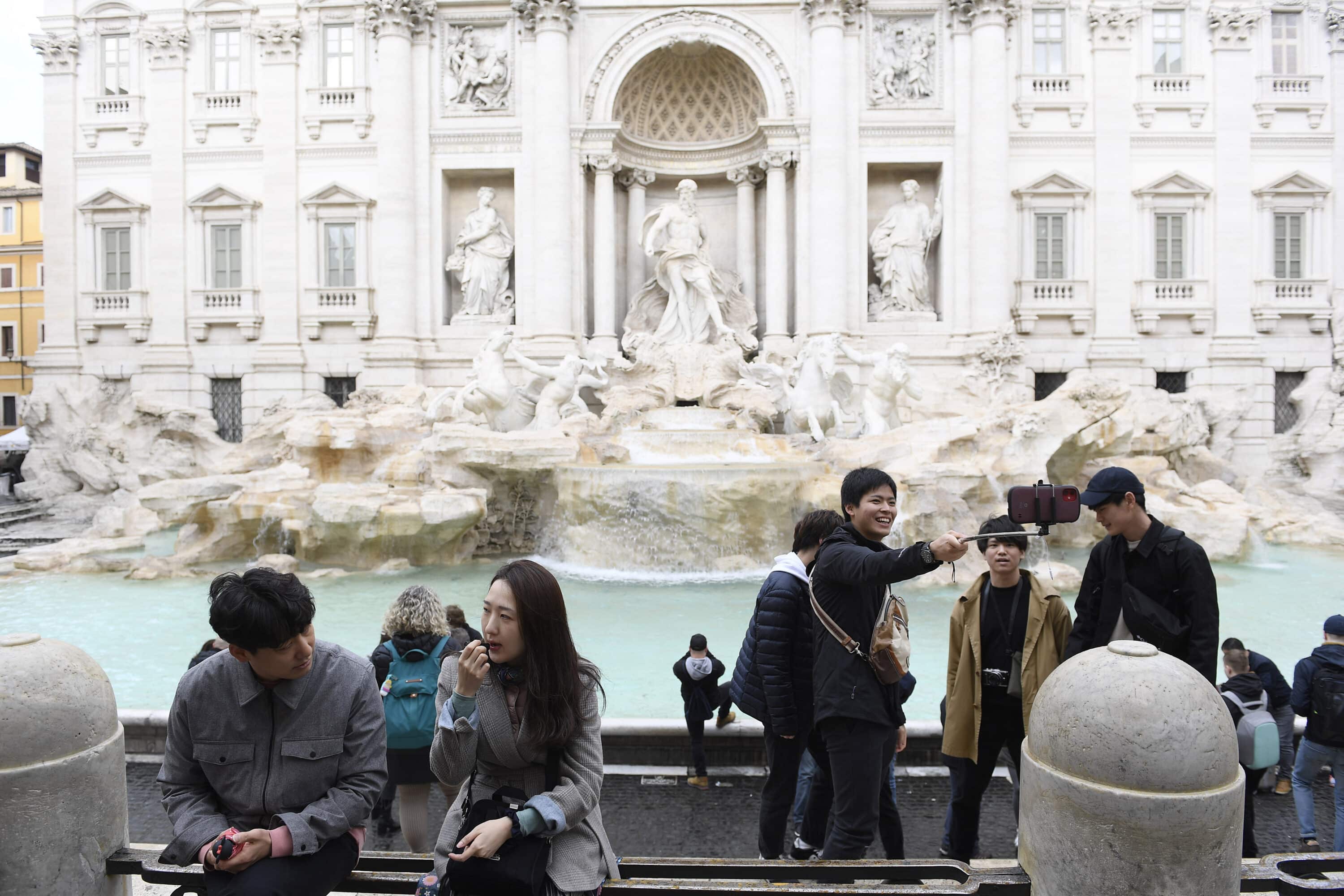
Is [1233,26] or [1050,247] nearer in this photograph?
[1233,26]

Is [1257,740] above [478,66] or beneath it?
beneath

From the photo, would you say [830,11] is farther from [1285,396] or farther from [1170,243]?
[1285,396]

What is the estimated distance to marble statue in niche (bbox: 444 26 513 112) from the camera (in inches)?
679

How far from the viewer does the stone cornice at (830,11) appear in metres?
16.4

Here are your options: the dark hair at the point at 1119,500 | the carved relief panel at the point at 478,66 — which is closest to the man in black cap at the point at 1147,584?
the dark hair at the point at 1119,500

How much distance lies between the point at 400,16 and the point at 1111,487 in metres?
17.8

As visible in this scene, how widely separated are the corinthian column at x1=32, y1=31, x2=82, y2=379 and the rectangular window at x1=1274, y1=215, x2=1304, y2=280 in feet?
81.4

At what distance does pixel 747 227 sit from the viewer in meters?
18.1

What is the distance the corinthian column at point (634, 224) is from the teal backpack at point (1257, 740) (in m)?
15.2

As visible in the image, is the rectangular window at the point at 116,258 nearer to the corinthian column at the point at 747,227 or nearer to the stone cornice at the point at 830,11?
the corinthian column at the point at 747,227

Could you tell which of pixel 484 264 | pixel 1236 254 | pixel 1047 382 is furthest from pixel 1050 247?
pixel 484 264

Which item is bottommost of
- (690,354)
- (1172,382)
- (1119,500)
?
(1119,500)

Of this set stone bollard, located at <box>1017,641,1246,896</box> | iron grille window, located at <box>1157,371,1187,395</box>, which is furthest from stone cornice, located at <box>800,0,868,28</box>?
stone bollard, located at <box>1017,641,1246,896</box>

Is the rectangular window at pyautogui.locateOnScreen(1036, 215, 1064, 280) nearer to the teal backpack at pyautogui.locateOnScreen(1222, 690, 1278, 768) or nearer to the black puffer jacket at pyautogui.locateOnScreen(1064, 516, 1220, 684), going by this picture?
the teal backpack at pyautogui.locateOnScreen(1222, 690, 1278, 768)
